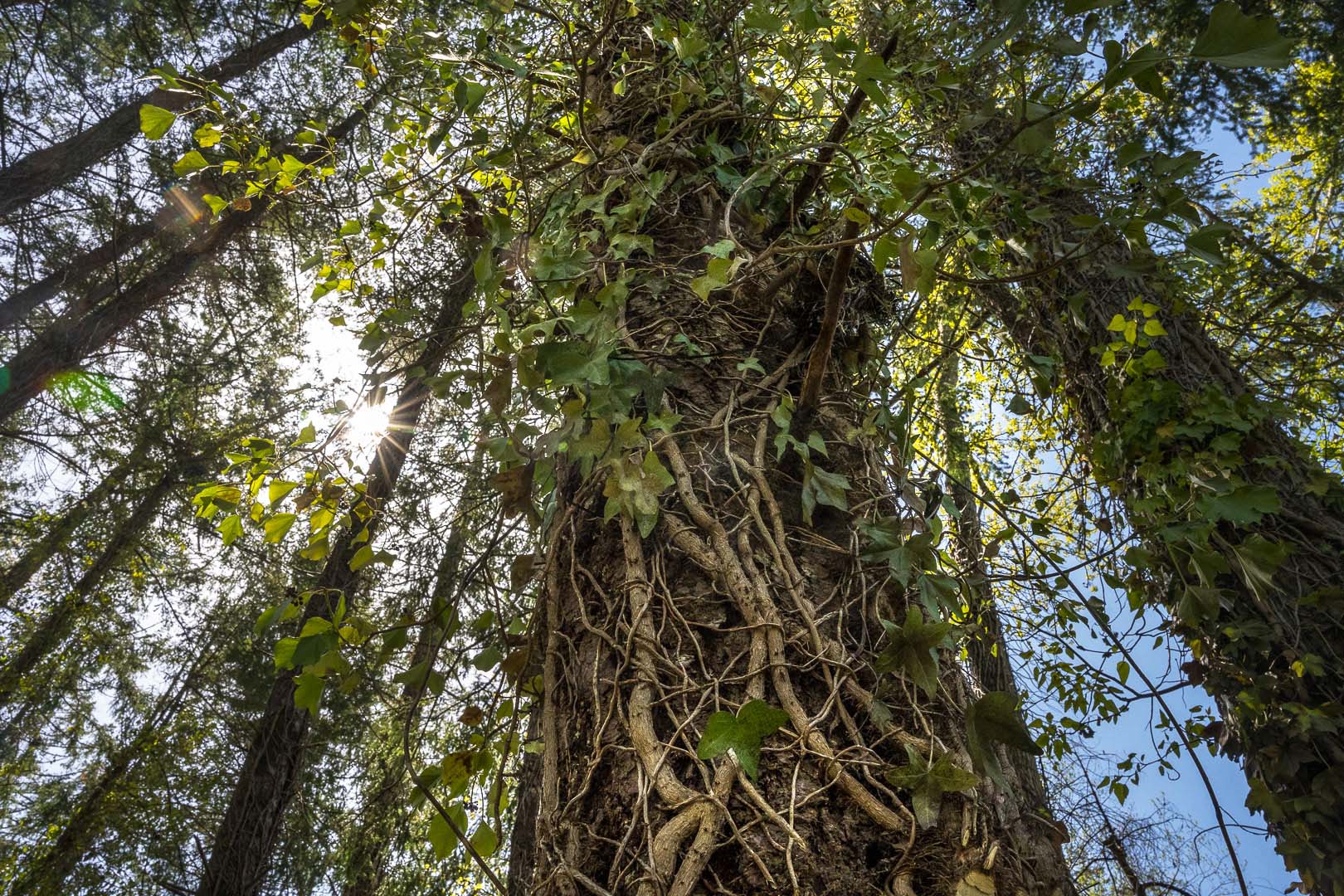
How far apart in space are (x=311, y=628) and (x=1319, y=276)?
473 centimetres

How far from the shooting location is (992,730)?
2.75ft

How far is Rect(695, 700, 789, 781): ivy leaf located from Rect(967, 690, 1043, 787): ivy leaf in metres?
0.24

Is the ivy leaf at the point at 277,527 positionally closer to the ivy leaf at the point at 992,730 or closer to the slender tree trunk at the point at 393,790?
the slender tree trunk at the point at 393,790

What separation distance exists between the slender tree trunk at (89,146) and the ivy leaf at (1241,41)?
401 cm

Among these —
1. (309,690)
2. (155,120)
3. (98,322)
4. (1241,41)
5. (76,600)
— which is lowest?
(309,690)

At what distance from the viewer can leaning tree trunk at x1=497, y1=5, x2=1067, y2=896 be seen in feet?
2.55

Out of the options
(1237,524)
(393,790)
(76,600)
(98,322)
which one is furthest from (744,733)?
(76,600)

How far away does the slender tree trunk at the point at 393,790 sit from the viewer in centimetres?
149

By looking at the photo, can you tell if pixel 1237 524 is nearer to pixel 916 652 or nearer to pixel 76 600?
pixel 916 652

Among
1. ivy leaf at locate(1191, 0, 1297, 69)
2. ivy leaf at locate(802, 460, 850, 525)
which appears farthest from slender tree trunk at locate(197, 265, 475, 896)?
ivy leaf at locate(1191, 0, 1297, 69)

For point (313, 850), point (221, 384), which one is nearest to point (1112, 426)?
point (313, 850)

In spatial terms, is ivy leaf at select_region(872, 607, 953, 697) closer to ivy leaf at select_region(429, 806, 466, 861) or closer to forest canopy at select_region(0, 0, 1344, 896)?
forest canopy at select_region(0, 0, 1344, 896)

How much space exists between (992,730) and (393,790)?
60.8 inches

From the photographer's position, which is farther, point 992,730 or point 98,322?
point 98,322
